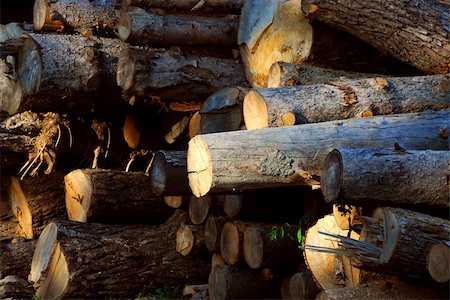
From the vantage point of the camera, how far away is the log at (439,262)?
3244 millimetres

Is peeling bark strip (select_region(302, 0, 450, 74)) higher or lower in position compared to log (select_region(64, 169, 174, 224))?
higher

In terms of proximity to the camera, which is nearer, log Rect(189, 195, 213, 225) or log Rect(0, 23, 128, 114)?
log Rect(0, 23, 128, 114)

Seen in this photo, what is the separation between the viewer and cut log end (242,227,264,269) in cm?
527

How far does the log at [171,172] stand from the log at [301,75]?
2.43 ft

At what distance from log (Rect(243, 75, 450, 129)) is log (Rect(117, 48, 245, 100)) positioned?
1.05 meters

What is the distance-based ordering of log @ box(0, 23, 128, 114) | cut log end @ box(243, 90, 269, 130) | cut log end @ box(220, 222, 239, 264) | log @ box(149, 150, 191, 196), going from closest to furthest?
cut log end @ box(243, 90, 269, 130) → log @ box(149, 150, 191, 196) → cut log end @ box(220, 222, 239, 264) → log @ box(0, 23, 128, 114)

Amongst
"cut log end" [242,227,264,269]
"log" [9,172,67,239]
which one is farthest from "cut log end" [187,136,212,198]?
"log" [9,172,67,239]

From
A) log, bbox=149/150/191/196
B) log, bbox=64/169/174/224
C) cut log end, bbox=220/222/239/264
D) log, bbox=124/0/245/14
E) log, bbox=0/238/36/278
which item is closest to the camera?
log, bbox=149/150/191/196

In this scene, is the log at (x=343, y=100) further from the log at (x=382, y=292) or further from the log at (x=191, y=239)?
the log at (x=191, y=239)

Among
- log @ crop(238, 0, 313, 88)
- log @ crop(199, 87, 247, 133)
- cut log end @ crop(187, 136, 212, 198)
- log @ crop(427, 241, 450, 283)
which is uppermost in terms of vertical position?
log @ crop(238, 0, 313, 88)

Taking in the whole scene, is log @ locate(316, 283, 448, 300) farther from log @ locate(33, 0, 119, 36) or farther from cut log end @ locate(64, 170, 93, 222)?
log @ locate(33, 0, 119, 36)

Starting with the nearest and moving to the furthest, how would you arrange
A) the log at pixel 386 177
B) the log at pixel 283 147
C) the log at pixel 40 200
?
1. the log at pixel 386 177
2. the log at pixel 283 147
3. the log at pixel 40 200

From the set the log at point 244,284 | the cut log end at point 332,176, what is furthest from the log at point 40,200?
the cut log end at point 332,176

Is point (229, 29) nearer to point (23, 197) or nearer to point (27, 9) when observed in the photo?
point (23, 197)
